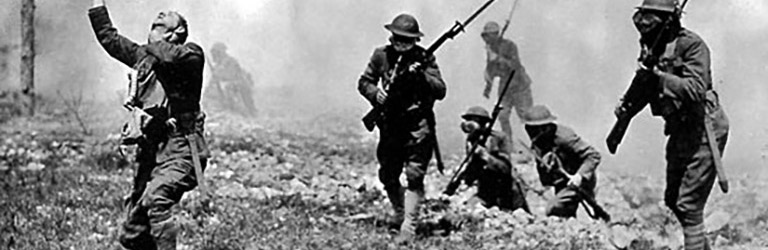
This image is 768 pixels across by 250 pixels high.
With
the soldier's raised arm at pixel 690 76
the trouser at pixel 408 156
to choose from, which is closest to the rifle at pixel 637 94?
the soldier's raised arm at pixel 690 76

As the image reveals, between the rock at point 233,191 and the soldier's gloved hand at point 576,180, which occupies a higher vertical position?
the soldier's gloved hand at point 576,180

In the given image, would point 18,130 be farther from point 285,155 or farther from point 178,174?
point 178,174

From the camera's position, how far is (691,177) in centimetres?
754

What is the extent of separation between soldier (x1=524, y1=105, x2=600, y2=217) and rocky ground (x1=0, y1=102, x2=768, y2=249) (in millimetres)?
204

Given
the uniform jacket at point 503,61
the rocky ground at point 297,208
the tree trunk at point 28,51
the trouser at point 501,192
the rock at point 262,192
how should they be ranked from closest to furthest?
1. the rocky ground at point 297,208
2. the rock at point 262,192
3. the trouser at point 501,192
4. the uniform jacket at point 503,61
5. the tree trunk at point 28,51

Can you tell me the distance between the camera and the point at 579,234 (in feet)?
31.1

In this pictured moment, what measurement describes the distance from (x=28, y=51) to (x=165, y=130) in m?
12.8

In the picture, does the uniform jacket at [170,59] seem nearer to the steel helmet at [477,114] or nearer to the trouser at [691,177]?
the trouser at [691,177]

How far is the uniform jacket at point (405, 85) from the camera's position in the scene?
29.2 ft

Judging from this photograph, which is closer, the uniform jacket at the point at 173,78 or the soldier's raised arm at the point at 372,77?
the uniform jacket at the point at 173,78

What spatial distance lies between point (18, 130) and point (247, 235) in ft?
28.1

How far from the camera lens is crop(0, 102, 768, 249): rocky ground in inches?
342

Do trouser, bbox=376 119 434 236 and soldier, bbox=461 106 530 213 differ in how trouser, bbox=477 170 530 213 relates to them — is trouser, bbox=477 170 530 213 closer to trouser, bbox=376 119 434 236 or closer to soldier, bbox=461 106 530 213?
soldier, bbox=461 106 530 213

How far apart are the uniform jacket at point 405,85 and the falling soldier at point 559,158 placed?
1732 mm
